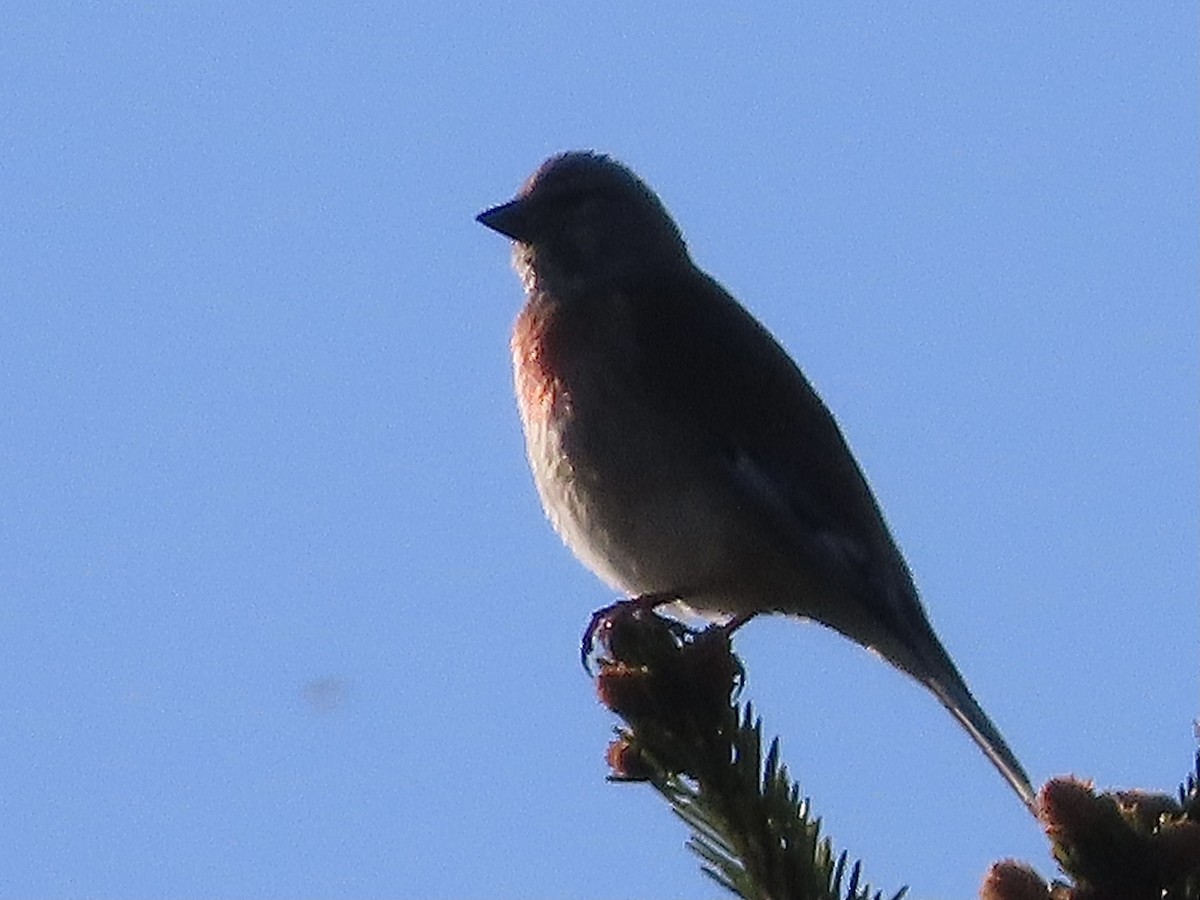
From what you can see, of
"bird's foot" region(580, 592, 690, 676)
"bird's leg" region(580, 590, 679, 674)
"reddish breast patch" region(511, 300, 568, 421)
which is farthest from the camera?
"reddish breast patch" region(511, 300, 568, 421)

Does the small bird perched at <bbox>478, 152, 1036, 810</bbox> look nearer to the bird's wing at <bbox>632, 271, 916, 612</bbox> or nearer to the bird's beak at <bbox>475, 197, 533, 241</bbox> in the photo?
the bird's wing at <bbox>632, 271, 916, 612</bbox>

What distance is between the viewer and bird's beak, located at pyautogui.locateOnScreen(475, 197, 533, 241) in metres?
6.44

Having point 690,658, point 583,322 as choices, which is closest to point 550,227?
point 583,322

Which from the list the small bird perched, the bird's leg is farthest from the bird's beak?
the bird's leg

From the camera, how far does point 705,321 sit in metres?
5.80

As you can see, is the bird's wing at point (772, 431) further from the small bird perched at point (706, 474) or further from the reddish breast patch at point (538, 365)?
the reddish breast patch at point (538, 365)

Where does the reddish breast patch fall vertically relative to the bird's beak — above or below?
below

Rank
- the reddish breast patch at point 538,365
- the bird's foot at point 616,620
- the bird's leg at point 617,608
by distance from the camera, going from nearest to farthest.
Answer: the bird's foot at point 616,620 → the bird's leg at point 617,608 → the reddish breast patch at point 538,365

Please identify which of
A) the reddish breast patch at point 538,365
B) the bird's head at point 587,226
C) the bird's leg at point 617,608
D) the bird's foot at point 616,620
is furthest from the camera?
the bird's head at point 587,226

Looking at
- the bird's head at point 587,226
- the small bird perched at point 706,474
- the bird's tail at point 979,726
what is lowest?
the bird's tail at point 979,726

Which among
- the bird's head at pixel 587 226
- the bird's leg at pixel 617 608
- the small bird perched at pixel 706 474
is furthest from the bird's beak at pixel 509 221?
the bird's leg at pixel 617 608

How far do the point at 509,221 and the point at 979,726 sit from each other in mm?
2521

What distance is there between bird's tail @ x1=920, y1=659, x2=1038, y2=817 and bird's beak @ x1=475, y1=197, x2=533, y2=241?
2.19 m

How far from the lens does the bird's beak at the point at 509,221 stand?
6.44m
